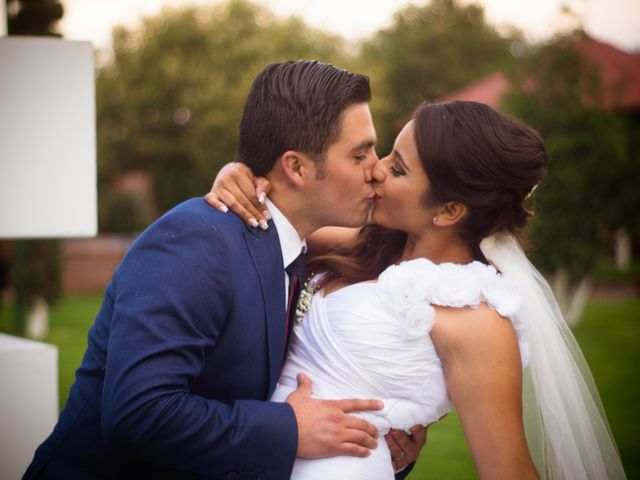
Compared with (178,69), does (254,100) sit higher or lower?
higher

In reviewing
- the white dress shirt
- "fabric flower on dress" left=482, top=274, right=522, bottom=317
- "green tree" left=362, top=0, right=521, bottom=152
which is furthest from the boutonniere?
"green tree" left=362, top=0, right=521, bottom=152

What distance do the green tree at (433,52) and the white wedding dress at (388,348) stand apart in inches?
1312

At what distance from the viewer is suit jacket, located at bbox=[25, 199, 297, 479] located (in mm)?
2156

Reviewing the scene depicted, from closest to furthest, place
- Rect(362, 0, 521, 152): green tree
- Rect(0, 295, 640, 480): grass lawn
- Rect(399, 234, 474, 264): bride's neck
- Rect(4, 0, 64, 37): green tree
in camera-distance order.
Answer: Rect(399, 234, 474, 264): bride's neck → Rect(0, 295, 640, 480): grass lawn → Rect(4, 0, 64, 37): green tree → Rect(362, 0, 521, 152): green tree

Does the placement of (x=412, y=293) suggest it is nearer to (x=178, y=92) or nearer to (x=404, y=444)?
(x=404, y=444)

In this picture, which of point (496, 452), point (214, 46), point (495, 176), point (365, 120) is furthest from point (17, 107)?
point (214, 46)

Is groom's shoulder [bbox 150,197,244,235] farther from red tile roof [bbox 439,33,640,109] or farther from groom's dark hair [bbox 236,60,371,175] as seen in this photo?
red tile roof [bbox 439,33,640,109]

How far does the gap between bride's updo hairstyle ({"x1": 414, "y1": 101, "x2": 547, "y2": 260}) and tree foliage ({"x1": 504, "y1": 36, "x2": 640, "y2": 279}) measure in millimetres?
9332

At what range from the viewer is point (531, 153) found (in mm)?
2844

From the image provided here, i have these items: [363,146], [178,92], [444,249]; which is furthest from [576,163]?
[178,92]

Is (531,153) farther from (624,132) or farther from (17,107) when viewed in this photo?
(624,132)

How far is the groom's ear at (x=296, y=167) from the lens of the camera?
8.99 feet

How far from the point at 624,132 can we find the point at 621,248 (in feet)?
55.9

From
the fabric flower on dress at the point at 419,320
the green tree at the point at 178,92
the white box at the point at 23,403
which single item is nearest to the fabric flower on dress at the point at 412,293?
the fabric flower on dress at the point at 419,320
